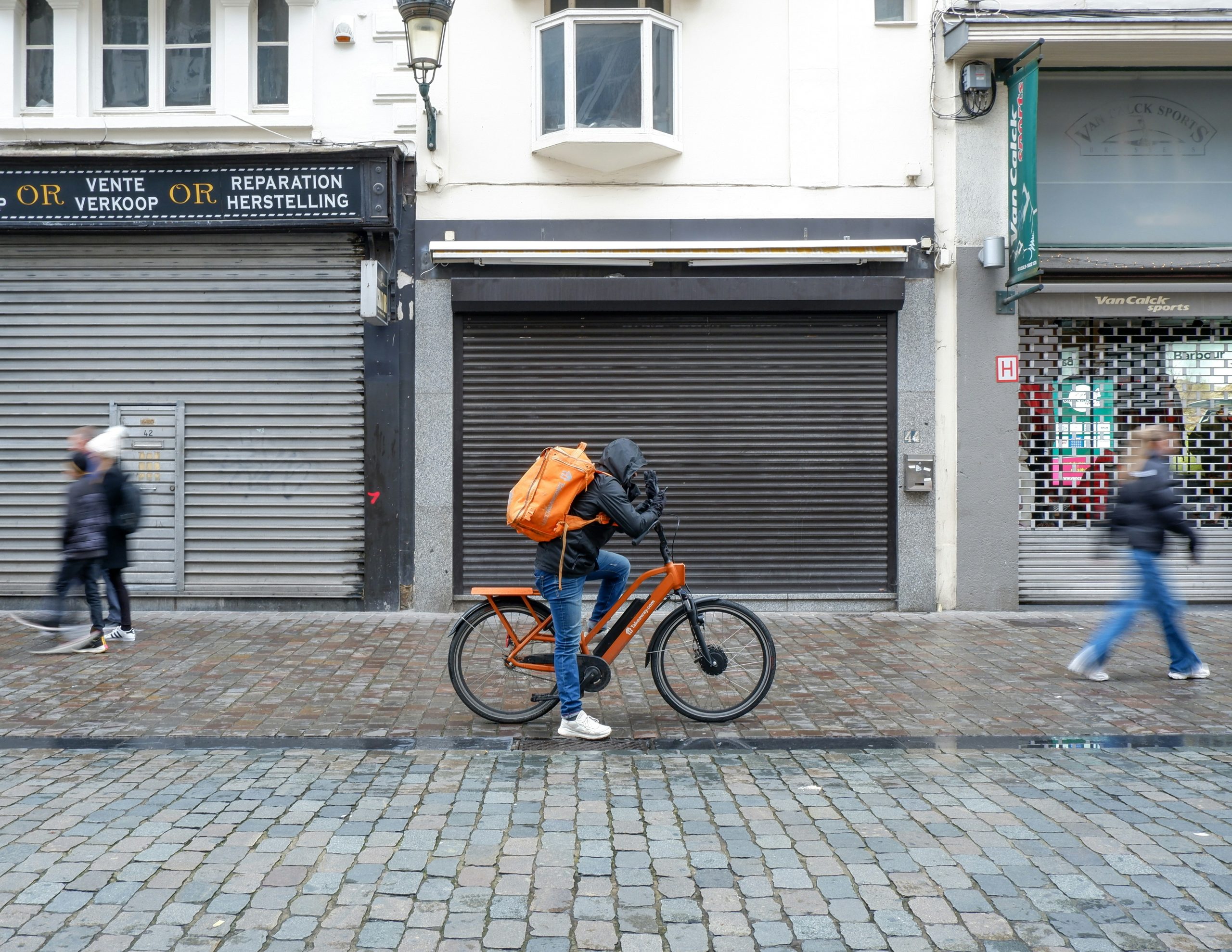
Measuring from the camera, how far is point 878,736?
6.11 meters

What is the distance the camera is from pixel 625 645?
631 cm

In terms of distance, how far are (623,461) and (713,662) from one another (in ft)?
4.43

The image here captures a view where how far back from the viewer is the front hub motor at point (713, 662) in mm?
6219

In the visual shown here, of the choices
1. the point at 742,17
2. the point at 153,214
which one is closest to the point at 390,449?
the point at 153,214

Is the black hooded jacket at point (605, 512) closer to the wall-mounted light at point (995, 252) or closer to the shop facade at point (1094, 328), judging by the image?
the shop facade at point (1094, 328)

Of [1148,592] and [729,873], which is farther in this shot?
[1148,592]

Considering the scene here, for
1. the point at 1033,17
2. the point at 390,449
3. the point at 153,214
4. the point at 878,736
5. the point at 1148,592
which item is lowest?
the point at 878,736

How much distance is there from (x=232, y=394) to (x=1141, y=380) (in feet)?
29.5

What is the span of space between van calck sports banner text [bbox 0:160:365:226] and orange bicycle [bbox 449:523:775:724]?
5.60 m

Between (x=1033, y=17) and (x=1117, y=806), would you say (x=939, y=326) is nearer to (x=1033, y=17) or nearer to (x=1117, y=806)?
(x=1033, y=17)

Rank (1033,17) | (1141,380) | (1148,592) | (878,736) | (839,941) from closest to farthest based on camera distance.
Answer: (839,941), (878,736), (1148,592), (1033,17), (1141,380)

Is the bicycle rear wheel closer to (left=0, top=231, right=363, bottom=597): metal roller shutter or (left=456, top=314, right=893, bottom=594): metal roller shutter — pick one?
(left=456, top=314, right=893, bottom=594): metal roller shutter

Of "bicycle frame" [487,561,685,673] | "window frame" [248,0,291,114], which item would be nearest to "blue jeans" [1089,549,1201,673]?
"bicycle frame" [487,561,685,673]

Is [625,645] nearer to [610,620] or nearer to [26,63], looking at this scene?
[610,620]
